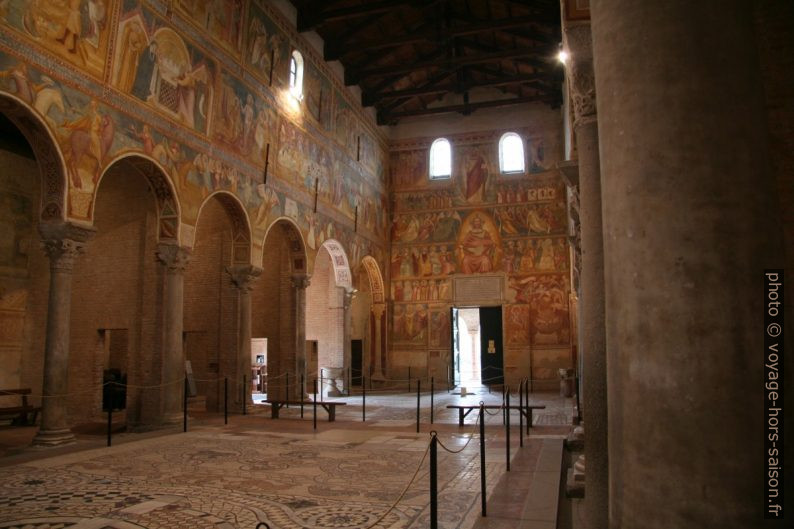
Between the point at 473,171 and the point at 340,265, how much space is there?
8249mm

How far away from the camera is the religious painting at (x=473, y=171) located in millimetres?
26203

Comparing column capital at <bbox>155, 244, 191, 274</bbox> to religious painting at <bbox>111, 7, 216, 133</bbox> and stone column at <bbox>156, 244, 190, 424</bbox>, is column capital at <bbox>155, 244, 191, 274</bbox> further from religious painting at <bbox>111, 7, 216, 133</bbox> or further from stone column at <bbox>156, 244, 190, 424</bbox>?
religious painting at <bbox>111, 7, 216, 133</bbox>

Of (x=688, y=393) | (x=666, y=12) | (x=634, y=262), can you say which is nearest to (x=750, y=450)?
(x=688, y=393)

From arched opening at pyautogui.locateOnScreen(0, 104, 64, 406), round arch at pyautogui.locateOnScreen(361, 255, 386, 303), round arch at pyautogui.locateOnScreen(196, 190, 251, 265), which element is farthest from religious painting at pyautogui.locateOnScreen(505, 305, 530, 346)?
arched opening at pyautogui.locateOnScreen(0, 104, 64, 406)

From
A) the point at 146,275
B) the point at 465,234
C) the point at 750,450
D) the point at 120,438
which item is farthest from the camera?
the point at 465,234

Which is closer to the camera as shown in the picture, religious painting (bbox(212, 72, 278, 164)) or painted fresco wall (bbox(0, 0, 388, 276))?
painted fresco wall (bbox(0, 0, 388, 276))

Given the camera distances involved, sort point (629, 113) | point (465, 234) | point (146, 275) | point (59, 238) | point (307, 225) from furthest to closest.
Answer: point (465, 234), point (307, 225), point (146, 275), point (59, 238), point (629, 113)

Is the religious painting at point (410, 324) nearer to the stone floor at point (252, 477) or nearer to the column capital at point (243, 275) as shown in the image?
the column capital at point (243, 275)

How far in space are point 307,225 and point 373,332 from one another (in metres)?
8.78

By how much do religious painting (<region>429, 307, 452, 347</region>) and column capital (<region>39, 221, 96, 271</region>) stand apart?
17540 mm

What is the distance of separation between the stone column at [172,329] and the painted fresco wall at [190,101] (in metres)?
0.44

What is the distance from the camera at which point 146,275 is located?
14.0 meters

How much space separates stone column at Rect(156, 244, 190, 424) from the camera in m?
12.2

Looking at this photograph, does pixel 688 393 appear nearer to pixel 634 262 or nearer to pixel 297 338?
pixel 634 262
